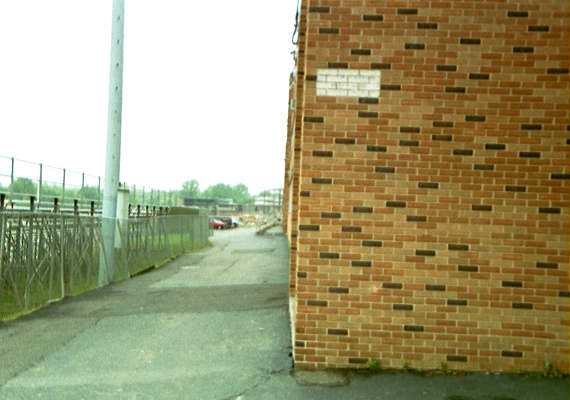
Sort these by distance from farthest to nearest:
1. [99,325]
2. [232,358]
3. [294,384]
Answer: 1. [99,325]
2. [232,358]
3. [294,384]

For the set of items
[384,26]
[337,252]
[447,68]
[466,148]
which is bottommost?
[337,252]

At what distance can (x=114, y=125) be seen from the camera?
12984mm

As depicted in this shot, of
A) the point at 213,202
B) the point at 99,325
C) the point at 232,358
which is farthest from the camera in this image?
the point at 213,202

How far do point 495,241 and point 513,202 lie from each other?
1.24 feet

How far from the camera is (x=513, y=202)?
5.53m

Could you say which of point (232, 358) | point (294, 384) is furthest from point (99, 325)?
point (294, 384)

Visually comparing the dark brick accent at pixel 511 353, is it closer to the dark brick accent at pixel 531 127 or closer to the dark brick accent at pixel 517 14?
the dark brick accent at pixel 531 127

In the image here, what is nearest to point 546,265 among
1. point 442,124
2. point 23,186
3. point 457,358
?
point 457,358

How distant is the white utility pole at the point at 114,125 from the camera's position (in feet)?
42.3

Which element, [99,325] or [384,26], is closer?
[384,26]

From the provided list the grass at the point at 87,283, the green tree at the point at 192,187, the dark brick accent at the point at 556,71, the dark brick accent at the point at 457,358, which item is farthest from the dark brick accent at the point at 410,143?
the green tree at the point at 192,187

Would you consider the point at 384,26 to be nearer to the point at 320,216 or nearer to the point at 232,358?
the point at 320,216

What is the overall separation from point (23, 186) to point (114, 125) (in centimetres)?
447

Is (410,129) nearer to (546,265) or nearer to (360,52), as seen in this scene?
(360,52)
